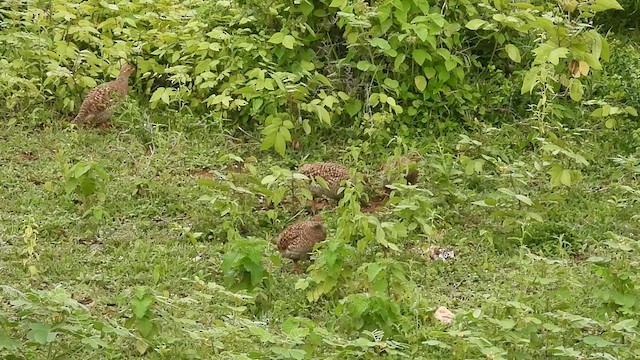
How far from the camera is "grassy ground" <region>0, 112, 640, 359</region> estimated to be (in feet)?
13.9

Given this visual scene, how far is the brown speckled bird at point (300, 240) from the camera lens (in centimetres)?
526

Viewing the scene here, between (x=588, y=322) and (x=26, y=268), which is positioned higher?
(x=588, y=322)

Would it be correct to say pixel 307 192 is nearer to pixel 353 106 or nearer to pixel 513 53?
pixel 353 106

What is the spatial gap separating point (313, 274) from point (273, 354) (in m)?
0.80

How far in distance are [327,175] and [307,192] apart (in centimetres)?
24

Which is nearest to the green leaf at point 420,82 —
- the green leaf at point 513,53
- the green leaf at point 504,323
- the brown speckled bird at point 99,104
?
the green leaf at point 513,53

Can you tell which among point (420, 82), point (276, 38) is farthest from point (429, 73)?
point (276, 38)

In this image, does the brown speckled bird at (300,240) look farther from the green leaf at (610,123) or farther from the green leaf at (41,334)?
the green leaf at (610,123)

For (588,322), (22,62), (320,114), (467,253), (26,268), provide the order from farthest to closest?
1. (22,62)
2. (320,114)
3. (467,253)
4. (26,268)
5. (588,322)

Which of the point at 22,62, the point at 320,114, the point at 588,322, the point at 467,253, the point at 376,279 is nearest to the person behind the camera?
the point at 588,322

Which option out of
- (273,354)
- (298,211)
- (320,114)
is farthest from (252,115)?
(273,354)

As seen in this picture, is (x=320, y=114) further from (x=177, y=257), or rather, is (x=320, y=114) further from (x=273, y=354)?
(x=273, y=354)

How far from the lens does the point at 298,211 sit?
596 cm

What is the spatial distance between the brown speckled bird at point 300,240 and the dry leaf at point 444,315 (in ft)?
2.66
